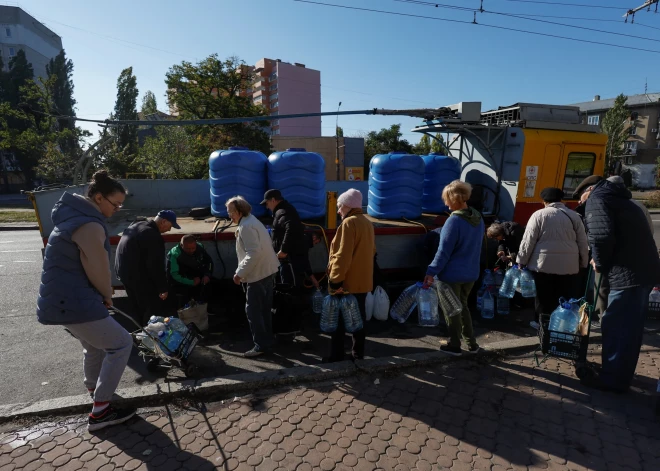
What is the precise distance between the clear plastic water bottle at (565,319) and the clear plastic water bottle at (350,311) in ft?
6.38

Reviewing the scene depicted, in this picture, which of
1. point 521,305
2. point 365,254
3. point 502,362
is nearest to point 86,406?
point 365,254

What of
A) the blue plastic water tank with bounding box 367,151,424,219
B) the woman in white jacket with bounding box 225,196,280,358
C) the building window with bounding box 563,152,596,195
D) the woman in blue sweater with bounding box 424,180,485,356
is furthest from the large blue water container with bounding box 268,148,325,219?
the building window with bounding box 563,152,596,195

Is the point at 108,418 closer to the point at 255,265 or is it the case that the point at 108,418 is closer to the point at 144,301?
the point at 144,301

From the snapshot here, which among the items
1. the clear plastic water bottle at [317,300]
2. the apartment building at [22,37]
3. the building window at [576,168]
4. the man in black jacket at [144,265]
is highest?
the apartment building at [22,37]

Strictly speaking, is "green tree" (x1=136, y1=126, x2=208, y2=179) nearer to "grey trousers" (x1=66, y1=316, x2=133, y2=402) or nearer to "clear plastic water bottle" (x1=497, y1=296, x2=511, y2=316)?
"clear plastic water bottle" (x1=497, y1=296, x2=511, y2=316)

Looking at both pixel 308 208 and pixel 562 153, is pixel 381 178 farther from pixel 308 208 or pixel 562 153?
pixel 562 153

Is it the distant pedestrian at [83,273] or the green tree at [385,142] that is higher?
the green tree at [385,142]

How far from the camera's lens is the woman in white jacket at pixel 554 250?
13.8ft

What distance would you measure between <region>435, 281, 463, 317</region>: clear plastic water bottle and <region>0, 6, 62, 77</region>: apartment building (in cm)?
5207

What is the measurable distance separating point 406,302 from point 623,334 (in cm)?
204

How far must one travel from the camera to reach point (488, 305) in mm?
5164

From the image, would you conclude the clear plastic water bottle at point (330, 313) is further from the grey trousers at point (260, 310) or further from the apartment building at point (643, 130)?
the apartment building at point (643, 130)

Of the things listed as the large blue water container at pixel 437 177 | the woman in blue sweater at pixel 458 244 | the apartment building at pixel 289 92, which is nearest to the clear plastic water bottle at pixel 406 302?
the woman in blue sweater at pixel 458 244

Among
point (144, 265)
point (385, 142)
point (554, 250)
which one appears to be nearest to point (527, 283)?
point (554, 250)
